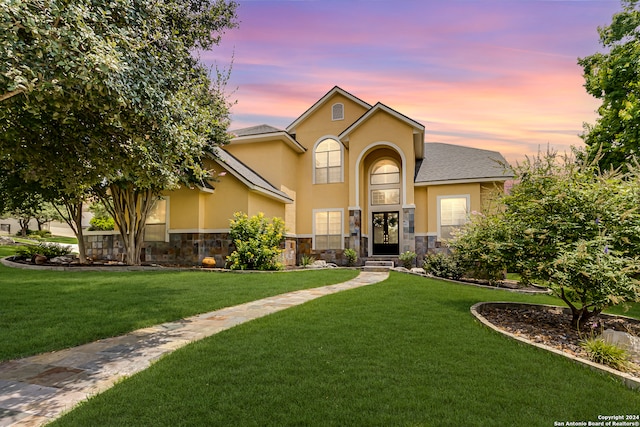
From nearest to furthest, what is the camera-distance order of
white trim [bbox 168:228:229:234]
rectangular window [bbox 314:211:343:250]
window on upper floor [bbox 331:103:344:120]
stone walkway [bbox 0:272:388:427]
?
1. stone walkway [bbox 0:272:388:427]
2. white trim [bbox 168:228:229:234]
3. rectangular window [bbox 314:211:343:250]
4. window on upper floor [bbox 331:103:344:120]

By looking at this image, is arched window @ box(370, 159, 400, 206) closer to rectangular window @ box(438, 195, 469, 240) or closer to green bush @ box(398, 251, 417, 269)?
rectangular window @ box(438, 195, 469, 240)

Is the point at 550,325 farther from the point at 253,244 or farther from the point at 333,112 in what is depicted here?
the point at 333,112

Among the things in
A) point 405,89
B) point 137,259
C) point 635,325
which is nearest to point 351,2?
point 405,89

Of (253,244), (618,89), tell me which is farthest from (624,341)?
(618,89)

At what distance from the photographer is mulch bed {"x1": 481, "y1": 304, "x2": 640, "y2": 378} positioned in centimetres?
557

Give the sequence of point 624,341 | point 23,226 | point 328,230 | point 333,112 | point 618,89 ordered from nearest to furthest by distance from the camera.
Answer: point 624,341 → point 618,89 → point 328,230 → point 333,112 → point 23,226

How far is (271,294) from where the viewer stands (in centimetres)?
921

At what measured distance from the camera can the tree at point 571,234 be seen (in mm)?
5516

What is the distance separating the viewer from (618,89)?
48.2 feet

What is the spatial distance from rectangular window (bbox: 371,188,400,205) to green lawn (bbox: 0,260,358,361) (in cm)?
759

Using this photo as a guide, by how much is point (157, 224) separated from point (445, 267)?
43.1 ft

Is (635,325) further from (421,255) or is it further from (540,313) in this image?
(421,255)

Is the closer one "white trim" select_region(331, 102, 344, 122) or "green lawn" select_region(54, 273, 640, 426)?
"green lawn" select_region(54, 273, 640, 426)

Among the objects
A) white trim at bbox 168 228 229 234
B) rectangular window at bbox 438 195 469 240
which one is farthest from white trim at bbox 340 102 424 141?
white trim at bbox 168 228 229 234
